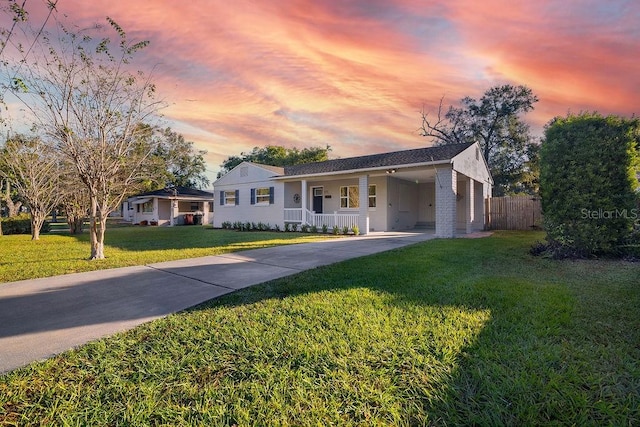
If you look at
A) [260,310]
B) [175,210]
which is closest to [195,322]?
[260,310]

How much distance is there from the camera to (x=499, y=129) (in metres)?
26.8

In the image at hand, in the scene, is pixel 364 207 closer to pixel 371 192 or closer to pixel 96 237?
pixel 371 192

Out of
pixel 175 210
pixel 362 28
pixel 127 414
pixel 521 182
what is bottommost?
pixel 127 414

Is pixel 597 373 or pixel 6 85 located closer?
pixel 597 373

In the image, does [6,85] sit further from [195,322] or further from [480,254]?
[480,254]

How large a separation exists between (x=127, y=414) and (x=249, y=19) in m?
7.42

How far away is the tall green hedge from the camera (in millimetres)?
6953

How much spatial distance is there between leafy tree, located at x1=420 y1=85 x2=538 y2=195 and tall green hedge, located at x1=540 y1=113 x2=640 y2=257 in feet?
68.3

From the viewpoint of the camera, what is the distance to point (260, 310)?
3635 millimetres

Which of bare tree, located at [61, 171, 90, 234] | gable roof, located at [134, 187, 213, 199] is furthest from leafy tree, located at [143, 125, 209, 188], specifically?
bare tree, located at [61, 171, 90, 234]

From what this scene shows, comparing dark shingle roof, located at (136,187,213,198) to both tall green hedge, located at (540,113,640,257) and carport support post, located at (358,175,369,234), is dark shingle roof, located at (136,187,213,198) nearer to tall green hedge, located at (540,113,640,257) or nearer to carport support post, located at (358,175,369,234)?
carport support post, located at (358,175,369,234)

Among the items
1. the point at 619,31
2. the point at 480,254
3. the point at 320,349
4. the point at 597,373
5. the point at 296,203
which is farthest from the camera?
the point at 296,203

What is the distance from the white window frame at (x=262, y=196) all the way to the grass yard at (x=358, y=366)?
14.5 metres

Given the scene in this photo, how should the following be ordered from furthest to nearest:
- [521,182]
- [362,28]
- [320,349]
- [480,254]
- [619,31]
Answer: [521,182] → [480,254] → [362,28] → [619,31] → [320,349]
